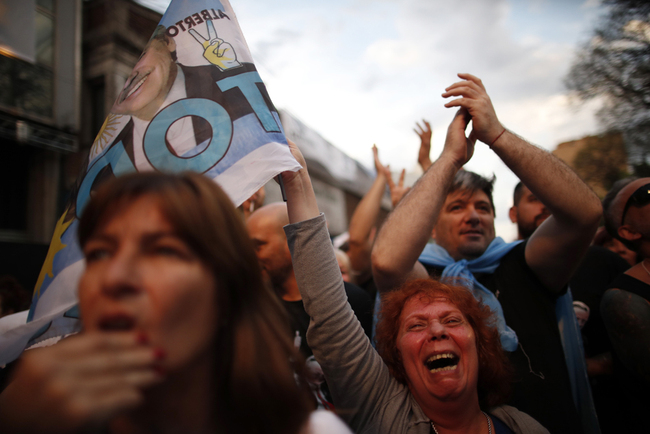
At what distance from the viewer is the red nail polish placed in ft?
2.17

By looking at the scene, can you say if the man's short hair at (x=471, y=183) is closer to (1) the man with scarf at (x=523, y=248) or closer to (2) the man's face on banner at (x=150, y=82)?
(1) the man with scarf at (x=523, y=248)

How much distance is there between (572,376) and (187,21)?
2.40m

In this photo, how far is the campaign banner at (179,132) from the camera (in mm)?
1399

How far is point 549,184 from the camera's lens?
1.72 m

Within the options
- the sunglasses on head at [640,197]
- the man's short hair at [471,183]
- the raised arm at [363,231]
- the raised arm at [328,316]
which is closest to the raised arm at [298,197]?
the raised arm at [328,316]

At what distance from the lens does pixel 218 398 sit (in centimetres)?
84

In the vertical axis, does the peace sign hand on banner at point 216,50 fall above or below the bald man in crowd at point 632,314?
above

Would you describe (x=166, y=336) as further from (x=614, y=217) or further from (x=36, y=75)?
(x=36, y=75)

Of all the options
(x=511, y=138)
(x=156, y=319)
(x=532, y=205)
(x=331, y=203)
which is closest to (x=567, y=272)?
(x=511, y=138)

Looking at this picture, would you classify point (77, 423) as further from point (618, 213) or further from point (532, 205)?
point (532, 205)

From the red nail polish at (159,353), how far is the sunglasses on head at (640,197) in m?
Answer: 2.44

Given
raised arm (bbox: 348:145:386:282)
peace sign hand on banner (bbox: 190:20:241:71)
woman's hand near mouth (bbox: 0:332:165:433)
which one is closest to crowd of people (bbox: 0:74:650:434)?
woman's hand near mouth (bbox: 0:332:165:433)

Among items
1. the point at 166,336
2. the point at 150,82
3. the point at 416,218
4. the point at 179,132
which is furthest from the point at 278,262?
the point at 166,336

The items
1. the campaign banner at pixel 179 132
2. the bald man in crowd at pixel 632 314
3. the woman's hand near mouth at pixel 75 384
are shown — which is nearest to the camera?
the woman's hand near mouth at pixel 75 384
